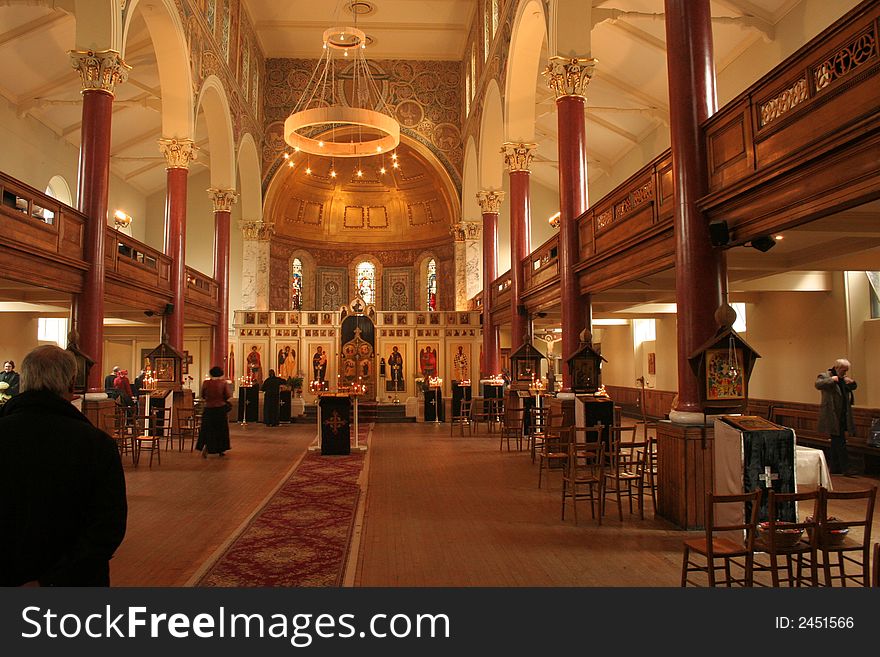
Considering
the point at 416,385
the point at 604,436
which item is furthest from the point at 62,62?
the point at 604,436

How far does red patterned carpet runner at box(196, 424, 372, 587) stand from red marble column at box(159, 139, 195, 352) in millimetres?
8084

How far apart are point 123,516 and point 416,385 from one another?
2180cm

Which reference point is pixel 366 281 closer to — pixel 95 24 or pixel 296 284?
pixel 296 284

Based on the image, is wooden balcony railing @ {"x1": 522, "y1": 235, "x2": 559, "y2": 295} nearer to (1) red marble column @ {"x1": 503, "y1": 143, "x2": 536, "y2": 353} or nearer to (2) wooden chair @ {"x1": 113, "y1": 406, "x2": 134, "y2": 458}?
(1) red marble column @ {"x1": 503, "y1": 143, "x2": 536, "y2": 353}

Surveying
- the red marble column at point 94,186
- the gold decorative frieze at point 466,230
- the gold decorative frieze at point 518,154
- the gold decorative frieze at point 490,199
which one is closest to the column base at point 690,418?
the red marble column at point 94,186

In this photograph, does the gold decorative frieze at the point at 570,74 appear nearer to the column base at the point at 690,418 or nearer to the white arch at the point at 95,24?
the column base at the point at 690,418

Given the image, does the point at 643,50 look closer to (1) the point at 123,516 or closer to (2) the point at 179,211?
(2) the point at 179,211

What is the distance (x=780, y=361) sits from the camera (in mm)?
14766

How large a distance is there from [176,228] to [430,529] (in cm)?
1301

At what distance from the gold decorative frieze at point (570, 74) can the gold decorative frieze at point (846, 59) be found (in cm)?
666

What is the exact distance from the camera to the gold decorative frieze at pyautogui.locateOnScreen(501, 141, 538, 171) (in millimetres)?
16594

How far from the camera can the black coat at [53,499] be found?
240 centimetres

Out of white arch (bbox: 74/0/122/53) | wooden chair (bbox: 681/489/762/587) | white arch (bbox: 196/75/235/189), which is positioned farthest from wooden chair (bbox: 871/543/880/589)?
white arch (bbox: 196/75/235/189)

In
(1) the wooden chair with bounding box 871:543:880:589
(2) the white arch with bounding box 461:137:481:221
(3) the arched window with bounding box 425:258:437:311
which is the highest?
(2) the white arch with bounding box 461:137:481:221
